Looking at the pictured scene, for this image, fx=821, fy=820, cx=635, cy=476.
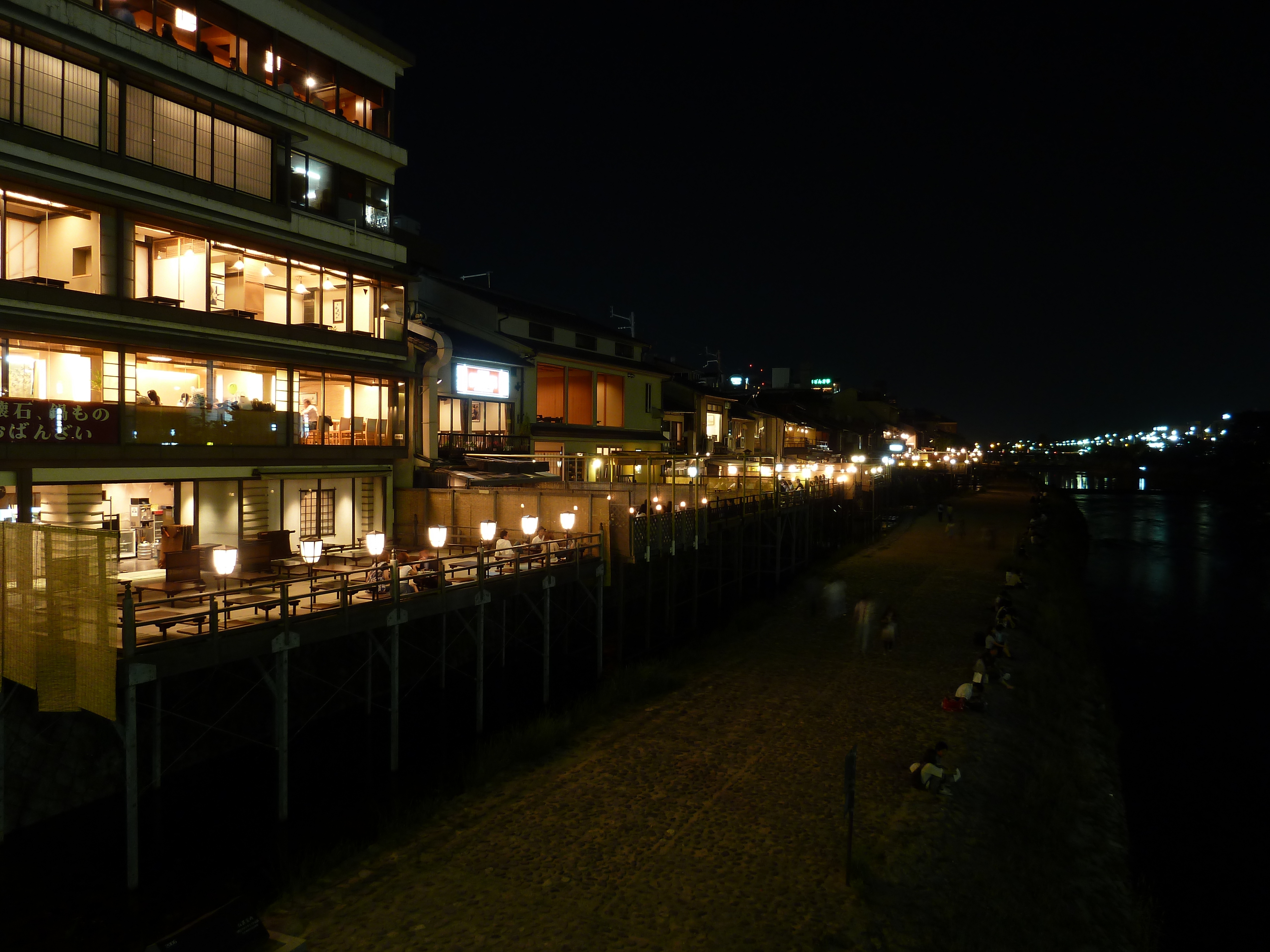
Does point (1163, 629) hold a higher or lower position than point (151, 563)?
lower

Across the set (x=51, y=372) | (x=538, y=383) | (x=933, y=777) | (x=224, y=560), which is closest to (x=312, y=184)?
(x=51, y=372)

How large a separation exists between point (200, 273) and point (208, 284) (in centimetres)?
29

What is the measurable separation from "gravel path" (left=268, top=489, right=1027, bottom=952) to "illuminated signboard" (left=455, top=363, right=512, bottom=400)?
16658mm

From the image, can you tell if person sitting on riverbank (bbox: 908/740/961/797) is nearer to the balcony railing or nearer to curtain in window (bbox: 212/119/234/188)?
curtain in window (bbox: 212/119/234/188)

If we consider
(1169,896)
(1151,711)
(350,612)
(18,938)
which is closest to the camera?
(18,938)

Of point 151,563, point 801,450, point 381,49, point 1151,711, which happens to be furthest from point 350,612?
point 801,450

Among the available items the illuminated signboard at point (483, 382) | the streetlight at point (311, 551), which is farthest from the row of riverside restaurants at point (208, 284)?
the streetlight at point (311, 551)

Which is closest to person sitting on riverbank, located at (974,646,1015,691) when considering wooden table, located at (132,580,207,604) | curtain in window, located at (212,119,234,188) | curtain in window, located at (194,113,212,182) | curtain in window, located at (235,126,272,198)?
wooden table, located at (132,580,207,604)

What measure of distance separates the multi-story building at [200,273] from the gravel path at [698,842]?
35.0 ft

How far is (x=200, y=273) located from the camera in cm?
1861

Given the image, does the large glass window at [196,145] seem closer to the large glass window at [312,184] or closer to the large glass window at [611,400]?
the large glass window at [312,184]

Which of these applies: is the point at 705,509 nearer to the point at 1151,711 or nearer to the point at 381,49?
the point at 1151,711

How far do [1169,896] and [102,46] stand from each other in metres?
24.4

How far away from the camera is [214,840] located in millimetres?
12383
